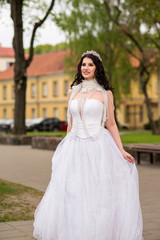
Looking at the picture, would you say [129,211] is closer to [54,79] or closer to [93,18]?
[93,18]

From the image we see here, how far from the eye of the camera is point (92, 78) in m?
5.55

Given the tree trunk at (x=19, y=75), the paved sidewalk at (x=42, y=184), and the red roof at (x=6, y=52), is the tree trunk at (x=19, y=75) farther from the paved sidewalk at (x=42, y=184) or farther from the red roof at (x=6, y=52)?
the red roof at (x=6, y=52)

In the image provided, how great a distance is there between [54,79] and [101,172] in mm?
57305

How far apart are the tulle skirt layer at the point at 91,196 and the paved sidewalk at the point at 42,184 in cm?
68

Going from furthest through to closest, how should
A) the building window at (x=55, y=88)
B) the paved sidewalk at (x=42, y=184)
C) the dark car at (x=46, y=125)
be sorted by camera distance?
the building window at (x=55, y=88) < the dark car at (x=46, y=125) < the paved sidewalk at (x=42, y=184)

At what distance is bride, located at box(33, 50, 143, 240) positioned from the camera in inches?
200

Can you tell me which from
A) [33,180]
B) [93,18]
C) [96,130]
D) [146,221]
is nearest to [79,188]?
[96,130]

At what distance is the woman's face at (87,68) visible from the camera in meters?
5.46

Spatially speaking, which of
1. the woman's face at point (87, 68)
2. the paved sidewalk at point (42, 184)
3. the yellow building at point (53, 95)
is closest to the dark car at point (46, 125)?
the yellow building at point (53, 95)

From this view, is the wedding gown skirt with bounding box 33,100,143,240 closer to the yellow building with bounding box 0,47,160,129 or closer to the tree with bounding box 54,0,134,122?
the tree with bounding box 54,0,134,122

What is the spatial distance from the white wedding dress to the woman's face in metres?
0.26

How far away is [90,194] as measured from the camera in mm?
5141

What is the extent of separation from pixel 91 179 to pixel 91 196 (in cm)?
18

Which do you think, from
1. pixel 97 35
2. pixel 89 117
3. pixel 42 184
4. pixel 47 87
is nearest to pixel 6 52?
pixel 47 87
